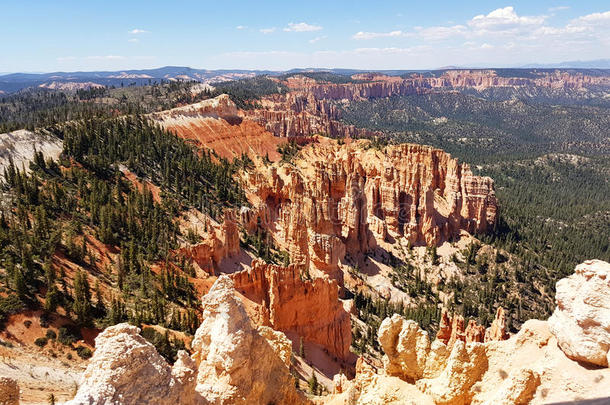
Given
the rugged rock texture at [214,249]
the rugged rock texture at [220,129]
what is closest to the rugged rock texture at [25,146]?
the rugged rock texture at [214,249]

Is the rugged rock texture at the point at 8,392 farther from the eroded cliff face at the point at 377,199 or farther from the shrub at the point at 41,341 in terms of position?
the eroded cliff face at the point at 377,199

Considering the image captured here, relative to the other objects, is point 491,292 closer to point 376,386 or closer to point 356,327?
point 356,327

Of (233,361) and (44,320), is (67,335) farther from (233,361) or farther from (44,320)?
(233,361)

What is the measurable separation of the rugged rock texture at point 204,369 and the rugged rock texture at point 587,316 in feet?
25.5

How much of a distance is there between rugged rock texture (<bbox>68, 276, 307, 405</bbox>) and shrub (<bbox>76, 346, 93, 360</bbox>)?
13080mm

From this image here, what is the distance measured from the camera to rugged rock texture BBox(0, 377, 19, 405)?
9492mm

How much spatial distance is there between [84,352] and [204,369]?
48.2ft

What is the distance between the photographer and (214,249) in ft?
125

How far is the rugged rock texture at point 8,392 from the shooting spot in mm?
9492

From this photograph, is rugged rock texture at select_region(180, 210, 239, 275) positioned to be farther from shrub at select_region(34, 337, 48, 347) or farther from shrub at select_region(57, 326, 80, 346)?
shrub at select_region(34, 337, 48, 347)

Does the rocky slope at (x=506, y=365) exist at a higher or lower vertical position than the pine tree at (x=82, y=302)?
higher

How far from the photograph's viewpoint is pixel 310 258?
4097 cm

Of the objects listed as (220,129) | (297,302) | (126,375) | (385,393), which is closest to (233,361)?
(126,375)

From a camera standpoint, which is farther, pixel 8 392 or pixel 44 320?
pixel 44 320
